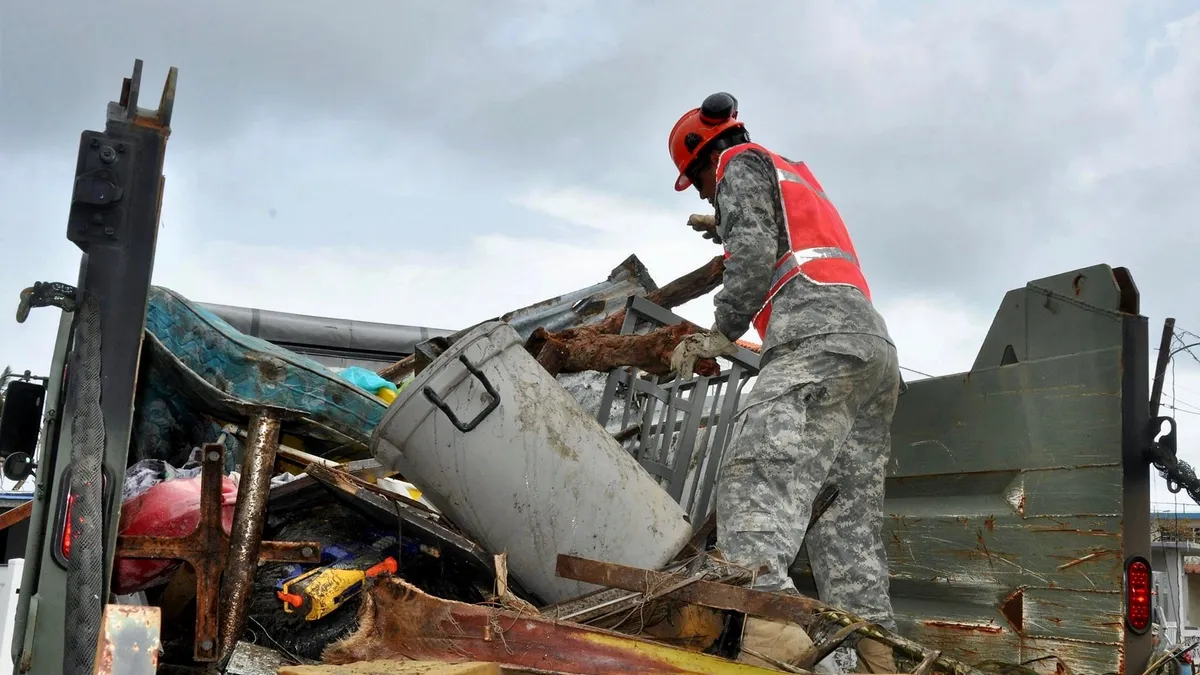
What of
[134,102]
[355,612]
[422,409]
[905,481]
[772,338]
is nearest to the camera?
[134,102]

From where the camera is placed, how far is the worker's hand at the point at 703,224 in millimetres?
3480

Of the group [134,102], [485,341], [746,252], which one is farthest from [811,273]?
[134,102]

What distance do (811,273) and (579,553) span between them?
0.98 meters

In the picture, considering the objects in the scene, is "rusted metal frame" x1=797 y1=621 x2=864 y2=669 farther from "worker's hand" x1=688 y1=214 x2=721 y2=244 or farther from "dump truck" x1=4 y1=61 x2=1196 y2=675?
"worker's hand" x1=688 y1=214 x2=721 y2=244

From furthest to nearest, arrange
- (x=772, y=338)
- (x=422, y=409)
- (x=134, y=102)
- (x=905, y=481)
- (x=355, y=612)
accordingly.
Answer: (x=905, y=481) → (x=772, y=338) → (x=422, y=409) → (x=355, y=612) → (x=134, y=102)

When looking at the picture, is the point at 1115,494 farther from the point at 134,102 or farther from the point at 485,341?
the point at 134,102

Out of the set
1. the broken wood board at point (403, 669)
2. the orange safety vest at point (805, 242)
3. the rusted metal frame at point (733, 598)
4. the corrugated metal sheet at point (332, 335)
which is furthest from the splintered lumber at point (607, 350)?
the corrugated metal sheet at point (332, 335)

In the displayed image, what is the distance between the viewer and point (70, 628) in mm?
1789

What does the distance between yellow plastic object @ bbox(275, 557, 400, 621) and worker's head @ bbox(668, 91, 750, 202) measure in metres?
1.53

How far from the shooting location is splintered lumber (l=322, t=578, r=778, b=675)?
173cm

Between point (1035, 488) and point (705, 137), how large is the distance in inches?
52.5

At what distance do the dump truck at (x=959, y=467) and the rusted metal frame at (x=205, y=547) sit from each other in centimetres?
27

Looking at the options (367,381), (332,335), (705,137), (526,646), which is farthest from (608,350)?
(332,335)

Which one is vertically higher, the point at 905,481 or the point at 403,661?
the point at 905,481
